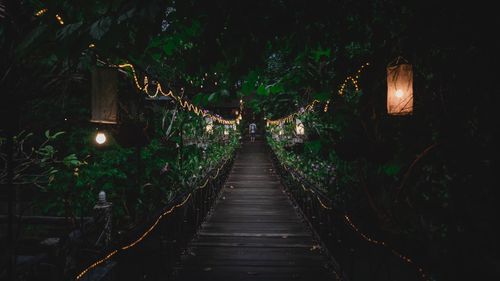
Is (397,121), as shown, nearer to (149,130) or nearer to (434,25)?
(434,25)

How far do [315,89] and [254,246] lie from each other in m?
3.77

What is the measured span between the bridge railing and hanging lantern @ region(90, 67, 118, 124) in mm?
3276

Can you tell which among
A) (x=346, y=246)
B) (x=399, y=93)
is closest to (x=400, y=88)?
(x=399, y=93)

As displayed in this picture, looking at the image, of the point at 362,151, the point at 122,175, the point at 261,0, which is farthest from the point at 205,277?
the point at 261,0

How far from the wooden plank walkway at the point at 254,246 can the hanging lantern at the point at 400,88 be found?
276 centimetres

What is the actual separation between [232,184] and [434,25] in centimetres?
1311

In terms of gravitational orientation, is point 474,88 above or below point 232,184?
above

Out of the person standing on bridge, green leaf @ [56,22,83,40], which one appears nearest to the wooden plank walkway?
green leaf @ [56,22,83,40]

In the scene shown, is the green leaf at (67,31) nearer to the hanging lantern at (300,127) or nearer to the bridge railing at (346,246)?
the bridge railing at (346,246)

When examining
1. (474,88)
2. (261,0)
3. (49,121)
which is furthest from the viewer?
(49,121)

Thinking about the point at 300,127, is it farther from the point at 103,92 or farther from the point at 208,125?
the point at 103,92

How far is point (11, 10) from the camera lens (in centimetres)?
225

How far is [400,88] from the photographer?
4789 millimetres

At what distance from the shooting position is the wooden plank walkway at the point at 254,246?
5.60 m
